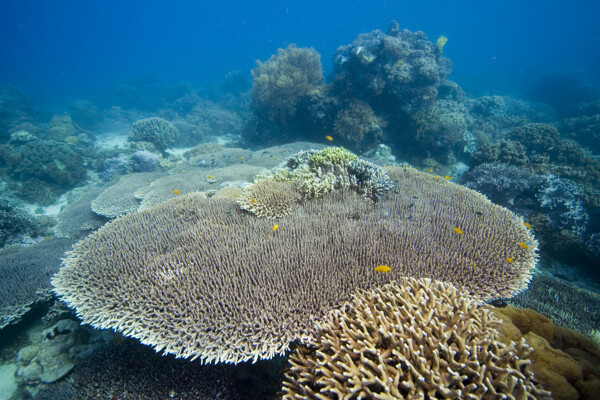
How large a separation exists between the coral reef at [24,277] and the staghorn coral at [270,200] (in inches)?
180

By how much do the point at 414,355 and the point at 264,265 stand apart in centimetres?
205

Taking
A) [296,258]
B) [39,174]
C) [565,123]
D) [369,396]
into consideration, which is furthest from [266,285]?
[565,123]

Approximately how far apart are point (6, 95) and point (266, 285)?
44.5 m

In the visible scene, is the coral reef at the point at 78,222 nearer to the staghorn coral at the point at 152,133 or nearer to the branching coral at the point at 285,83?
the staghorn coral at the point at 152,133

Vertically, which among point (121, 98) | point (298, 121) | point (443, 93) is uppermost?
point (121, 98)

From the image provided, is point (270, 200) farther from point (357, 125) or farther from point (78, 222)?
point (357, 125)

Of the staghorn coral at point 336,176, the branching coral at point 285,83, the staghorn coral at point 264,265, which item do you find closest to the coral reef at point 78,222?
the staghorn coral at point 264,265

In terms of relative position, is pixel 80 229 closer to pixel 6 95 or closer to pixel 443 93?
pixel 443 93

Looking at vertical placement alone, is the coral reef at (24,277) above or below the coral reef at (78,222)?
below

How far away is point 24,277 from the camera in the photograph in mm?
5336

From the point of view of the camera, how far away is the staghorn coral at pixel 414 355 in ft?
6.68

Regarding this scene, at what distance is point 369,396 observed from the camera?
207cm

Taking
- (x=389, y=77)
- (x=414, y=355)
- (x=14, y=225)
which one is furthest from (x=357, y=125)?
(x=14, y=225)

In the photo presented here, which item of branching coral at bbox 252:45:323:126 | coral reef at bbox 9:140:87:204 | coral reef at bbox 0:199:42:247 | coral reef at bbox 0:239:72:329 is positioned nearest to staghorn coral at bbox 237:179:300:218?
coral reef at bbox 0:239:72:329
